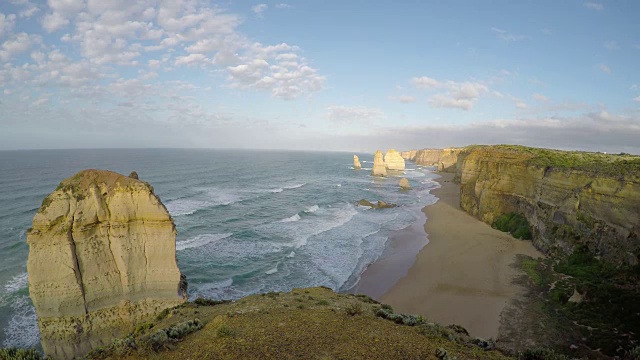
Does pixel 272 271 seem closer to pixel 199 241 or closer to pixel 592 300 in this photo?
pixel 199 241

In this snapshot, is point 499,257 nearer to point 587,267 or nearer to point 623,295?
point 587,267

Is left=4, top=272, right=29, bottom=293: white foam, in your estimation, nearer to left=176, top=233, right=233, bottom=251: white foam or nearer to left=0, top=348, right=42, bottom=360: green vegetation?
left=176, top=233, right=233, bottom=251: white foam

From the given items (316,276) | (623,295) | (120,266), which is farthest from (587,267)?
(120,266)

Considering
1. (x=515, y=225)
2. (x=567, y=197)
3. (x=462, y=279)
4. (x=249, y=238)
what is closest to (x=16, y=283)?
(x=249, y=238)

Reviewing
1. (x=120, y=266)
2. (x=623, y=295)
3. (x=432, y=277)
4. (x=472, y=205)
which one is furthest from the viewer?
(x=472, y=205)

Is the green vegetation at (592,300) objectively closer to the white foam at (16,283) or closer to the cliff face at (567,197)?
the cliff face at (567,197)

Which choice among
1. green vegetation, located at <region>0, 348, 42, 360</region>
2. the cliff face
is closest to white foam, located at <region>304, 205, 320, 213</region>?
the cliff face

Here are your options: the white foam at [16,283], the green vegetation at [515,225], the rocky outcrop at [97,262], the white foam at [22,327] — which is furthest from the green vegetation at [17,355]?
the green vegetation at [515,225]
